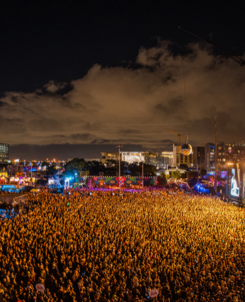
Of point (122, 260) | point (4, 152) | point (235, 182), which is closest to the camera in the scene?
point (122, 260)

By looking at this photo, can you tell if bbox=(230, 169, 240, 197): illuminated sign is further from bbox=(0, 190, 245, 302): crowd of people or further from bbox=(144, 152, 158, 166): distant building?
bbox=(144, 152, 158, 166): distant building

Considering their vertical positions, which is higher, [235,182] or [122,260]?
[235,182]

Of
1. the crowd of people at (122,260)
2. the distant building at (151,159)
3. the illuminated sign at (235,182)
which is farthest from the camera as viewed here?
the distant building at (151,159)

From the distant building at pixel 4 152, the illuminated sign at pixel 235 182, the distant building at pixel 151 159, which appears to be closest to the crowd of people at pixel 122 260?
the illuminated sign at pixel 235 182

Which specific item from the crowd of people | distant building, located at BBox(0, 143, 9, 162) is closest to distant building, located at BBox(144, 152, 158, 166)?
distant building, located at BBox(0, 143, 9, 162)

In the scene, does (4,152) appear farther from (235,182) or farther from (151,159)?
(235,182)

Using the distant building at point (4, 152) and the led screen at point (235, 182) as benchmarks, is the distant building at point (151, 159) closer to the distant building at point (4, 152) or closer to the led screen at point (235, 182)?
the distant building at point (4, 152)

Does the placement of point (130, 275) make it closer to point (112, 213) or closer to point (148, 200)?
point (112, 213)

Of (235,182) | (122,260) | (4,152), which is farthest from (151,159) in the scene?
(122,260)

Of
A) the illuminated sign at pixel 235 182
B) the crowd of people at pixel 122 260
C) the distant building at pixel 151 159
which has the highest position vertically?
the distant building at pixel 151 159
